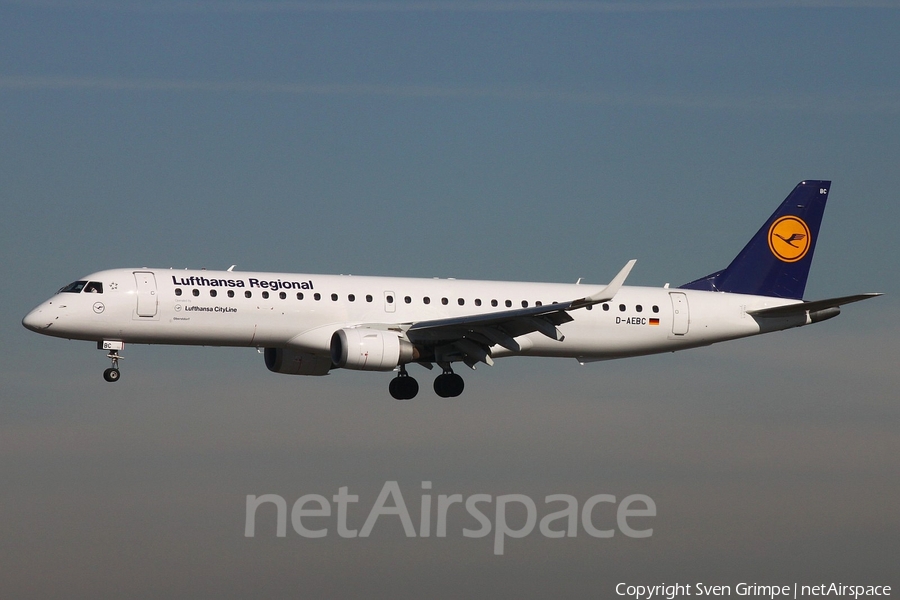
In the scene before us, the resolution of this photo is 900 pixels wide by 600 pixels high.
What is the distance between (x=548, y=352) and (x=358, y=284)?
24.0ft

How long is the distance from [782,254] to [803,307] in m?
4.07

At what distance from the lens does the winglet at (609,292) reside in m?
A: 42.9

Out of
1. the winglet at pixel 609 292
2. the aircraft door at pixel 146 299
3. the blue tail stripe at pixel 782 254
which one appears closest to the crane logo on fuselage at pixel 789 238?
the blue tail stripe at pixel 782 254

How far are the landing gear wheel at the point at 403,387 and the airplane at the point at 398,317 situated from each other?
34 millimetres

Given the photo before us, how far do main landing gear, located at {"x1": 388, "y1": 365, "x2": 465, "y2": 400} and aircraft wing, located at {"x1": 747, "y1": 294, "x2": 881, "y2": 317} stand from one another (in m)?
11.3

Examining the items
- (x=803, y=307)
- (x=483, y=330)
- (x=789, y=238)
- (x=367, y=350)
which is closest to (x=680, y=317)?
(x=803, y=307)

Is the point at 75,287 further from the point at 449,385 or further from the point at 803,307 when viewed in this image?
the point at 803,307

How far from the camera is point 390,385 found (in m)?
50.3

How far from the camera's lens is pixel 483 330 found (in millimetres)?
47219

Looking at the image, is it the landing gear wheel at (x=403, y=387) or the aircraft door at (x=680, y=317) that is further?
the aircraft door at (x=680, y=317)

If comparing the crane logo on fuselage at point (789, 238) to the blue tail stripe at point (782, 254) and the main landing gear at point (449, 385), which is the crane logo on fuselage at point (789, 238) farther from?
the main landing gear at point (449, 385)

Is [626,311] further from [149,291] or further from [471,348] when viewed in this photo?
[149,291]

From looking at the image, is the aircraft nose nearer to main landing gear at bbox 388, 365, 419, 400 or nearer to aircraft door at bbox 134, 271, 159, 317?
aircraft door at bbox 134, 271, 159, 317

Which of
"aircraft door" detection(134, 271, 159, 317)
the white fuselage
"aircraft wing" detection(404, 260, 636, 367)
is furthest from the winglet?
"aircraft door" detection(134, 271, 159, 317)
